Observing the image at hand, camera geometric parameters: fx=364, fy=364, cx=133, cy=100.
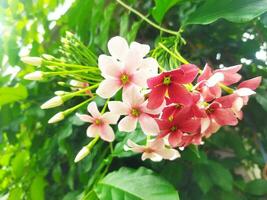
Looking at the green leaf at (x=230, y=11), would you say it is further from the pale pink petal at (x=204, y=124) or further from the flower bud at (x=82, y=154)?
the flower bud at (x=82, y=154)

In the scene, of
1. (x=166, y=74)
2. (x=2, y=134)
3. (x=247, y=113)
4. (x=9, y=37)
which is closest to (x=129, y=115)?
(x=166, y=74)

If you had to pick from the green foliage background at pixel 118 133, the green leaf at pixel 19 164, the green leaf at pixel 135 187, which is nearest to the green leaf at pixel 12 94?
the green foliage background at pixel 118 133

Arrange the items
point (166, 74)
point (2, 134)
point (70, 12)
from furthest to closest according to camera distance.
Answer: point (2, 134) < point (70, 12) < point (166, 74)

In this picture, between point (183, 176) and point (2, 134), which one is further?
point (2, 134)

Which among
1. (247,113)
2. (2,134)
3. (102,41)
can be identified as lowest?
(247,113)

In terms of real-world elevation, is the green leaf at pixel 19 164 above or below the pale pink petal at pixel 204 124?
below

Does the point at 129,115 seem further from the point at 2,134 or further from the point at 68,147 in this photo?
→ the point at 2,134

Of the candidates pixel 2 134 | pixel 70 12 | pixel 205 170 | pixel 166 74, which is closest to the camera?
pixel 166 74

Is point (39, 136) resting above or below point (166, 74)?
below
